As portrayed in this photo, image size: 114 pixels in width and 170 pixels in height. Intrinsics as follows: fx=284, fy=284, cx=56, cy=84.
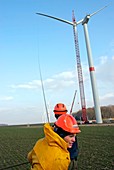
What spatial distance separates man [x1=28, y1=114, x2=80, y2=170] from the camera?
298 centimetres

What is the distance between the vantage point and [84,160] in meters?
13.1

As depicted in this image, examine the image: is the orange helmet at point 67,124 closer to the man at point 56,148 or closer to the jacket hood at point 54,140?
the man at point 56,148

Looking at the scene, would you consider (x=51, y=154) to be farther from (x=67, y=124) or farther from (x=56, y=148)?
(x=67, y=124)

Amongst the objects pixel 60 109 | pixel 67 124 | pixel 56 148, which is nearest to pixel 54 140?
pixel 56 148

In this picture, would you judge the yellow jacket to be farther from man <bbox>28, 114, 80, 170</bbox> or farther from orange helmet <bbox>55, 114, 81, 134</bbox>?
orange helmet <bbox>55, 114, 81, 134</bbox>

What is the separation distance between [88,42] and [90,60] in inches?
119

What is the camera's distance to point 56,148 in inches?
122

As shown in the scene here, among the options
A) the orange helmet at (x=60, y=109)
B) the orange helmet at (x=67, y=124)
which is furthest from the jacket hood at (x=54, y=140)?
the orange helmet at (x=60, y=109)

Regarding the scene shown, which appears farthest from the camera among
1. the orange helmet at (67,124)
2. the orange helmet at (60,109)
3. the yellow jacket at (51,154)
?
the orange helmet at (60,109)

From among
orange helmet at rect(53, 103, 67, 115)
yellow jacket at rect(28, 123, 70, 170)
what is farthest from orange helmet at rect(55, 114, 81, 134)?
orange helmet at rect(53, 103, 67, 115)

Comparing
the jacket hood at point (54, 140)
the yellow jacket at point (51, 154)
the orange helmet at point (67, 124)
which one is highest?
the orange helmet at point (67, 124)

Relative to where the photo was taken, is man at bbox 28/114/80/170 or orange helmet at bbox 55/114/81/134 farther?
orange helmet at bbox 55/114/81/134

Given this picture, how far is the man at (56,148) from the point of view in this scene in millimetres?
2984

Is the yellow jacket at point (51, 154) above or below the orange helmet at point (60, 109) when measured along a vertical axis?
below
